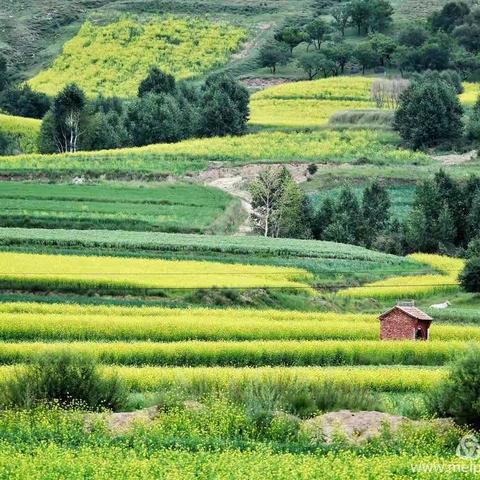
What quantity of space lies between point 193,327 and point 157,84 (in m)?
79.7

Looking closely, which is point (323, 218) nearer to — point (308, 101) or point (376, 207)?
point (376, 207)

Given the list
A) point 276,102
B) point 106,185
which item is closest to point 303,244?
point 106,185

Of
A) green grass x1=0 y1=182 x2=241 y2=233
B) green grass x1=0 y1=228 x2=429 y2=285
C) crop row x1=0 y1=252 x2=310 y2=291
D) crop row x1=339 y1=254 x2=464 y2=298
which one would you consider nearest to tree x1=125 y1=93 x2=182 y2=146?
green grass x1=0 y1=182 x2=241 y2=233

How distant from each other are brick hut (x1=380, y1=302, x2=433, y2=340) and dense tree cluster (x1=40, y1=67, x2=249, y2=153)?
64.1 m

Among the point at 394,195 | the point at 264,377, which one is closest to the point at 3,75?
the point at 394,195

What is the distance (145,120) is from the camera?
366 ft

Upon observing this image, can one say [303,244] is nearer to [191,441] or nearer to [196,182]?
[196,182]

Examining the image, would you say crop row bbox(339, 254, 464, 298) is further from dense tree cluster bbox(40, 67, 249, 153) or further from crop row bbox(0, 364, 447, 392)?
dense tree cluster bbox(40, 67, 249, 153)

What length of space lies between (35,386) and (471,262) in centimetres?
3157

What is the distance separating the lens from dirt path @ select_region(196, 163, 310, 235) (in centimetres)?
8694

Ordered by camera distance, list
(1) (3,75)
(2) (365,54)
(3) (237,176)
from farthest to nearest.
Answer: (1) (3,75)
(2) (365,54)
(3) (237,176)

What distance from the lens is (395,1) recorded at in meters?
167

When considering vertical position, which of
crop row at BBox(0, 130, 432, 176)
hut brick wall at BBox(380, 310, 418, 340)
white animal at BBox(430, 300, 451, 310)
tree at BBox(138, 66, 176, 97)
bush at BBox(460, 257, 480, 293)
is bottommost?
white animal at BBox(430, 300, 451, 310)

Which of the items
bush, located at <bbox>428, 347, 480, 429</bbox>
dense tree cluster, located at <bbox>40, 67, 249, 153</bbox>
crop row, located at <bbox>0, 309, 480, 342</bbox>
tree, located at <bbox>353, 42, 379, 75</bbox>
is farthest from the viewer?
tree, located at <bbox>353, 42, 379, 75</bbox>
